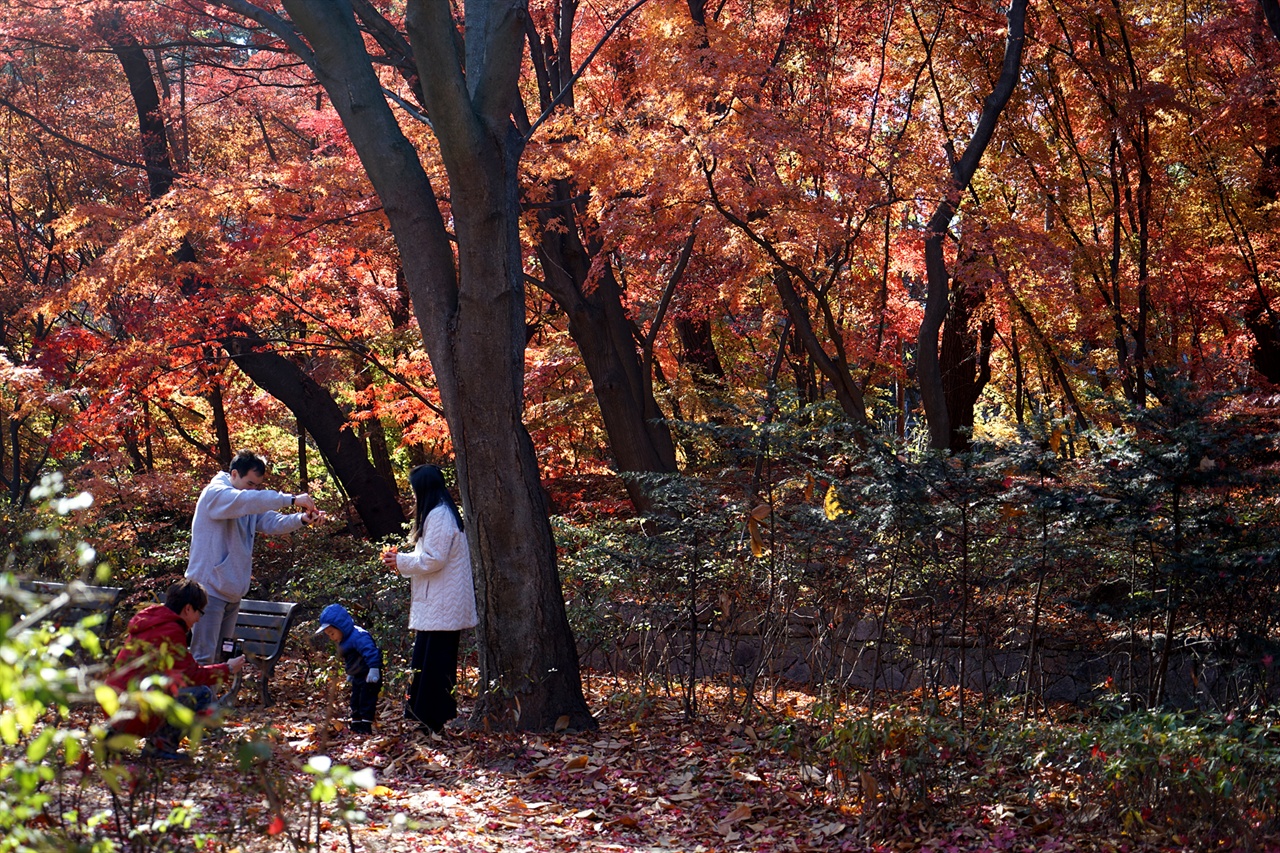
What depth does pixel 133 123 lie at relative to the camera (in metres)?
15.1

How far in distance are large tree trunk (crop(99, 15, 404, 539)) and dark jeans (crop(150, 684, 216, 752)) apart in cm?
813

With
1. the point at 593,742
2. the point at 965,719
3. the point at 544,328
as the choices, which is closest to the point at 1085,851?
the point at 965,719

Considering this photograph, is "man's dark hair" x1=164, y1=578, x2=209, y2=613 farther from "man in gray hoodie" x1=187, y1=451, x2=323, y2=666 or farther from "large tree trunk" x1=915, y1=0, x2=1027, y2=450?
"large tree trunk" x1=915, y1=0, x2=1027, y2=450

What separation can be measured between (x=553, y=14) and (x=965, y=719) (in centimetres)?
870

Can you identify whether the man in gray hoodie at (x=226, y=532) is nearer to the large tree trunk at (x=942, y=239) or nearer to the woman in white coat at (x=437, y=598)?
the woman in white coat at (x=437, y=598)

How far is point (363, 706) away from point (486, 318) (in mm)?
2445

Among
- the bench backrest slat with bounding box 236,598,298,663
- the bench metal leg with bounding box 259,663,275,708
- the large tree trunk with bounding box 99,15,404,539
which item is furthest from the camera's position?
the large tree trunk with bounding box 99,15,404,539

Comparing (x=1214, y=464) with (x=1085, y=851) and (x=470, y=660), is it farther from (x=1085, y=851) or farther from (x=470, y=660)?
(x=470, y=660)

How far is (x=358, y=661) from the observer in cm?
626

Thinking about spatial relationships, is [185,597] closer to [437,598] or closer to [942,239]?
[437,598]

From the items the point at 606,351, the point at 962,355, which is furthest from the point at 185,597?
the point at 962,355

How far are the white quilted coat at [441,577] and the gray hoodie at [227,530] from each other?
87cm

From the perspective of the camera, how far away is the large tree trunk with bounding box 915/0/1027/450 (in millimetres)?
9641

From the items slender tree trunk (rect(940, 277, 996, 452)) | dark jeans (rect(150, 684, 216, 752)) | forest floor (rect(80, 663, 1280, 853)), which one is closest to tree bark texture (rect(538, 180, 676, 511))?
forest floor (rect(80, 663, 1280, 853))
